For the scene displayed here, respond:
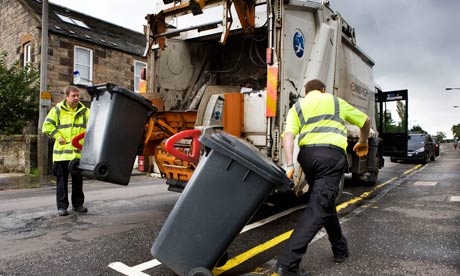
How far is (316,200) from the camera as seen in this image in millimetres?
2854

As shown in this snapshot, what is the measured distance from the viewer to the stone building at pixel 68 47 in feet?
42.1

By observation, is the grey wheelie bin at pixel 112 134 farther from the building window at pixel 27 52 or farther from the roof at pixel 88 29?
the building window at pixel 27 52

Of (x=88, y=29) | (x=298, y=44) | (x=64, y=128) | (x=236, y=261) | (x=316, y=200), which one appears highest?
(x=88, y=29)

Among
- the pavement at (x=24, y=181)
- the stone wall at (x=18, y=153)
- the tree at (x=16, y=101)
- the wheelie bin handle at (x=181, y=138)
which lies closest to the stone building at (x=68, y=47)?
the tree at (x=16, y=101)

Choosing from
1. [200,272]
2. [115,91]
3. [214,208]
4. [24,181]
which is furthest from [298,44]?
[24,181]

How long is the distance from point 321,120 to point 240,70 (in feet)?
11.1

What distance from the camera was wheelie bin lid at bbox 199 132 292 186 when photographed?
2.41 metres

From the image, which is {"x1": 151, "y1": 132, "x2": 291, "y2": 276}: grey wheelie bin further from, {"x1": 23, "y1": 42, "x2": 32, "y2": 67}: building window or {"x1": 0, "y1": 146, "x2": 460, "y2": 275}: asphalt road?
{"x1": 23, "y1": 42, "x2": 32, "y2": 67}: building window

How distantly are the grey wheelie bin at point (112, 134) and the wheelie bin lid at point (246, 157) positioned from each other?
1533 millimetres

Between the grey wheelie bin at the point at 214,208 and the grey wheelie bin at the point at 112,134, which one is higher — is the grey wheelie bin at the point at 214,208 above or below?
below

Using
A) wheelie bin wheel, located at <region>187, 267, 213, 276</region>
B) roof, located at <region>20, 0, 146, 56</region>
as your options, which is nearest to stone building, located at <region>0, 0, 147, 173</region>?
roof, located at <region>20, 0, 146, 56</region>

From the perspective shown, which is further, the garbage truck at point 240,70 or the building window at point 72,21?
the building window at point 72,21

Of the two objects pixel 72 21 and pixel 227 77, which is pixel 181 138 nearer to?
pixel 227 77

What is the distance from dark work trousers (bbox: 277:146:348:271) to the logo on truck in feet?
6.56
